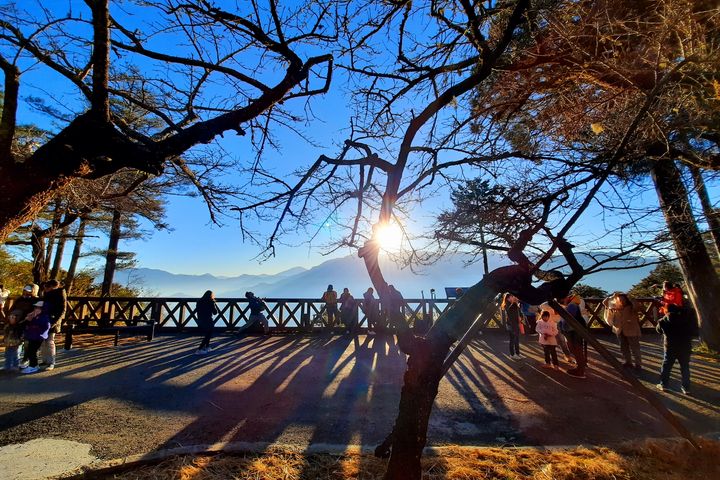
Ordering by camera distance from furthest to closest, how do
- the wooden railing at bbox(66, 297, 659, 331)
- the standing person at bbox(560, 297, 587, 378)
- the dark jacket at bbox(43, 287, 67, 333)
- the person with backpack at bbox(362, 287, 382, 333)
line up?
the wooden railing at bbox(66, 297, 659, 331)
the person with backpack at bbox(362, 287, 382, 333)
the dark jacket at bbox(43, 287, 67, 333)
the standing person at bbox(560, 297, 587, 378)

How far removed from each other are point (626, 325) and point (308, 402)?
6492mm

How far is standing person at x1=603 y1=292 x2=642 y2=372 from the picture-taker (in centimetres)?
651

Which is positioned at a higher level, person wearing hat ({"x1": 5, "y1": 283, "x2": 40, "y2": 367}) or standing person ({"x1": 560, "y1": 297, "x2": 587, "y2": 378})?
person wearing hat ({"x1": 5, "y1": 283, "x2": 40, "y2": 367})

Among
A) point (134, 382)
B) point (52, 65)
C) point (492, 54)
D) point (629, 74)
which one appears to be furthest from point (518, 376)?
point (52, 65)

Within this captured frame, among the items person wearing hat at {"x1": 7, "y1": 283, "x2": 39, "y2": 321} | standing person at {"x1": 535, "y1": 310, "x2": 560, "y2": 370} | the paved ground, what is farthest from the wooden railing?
person wearing hat at {"x1": 7, "y1": 283, "x2": 39, "y2": 321}

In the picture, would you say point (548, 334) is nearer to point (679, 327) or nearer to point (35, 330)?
point (679, 327)

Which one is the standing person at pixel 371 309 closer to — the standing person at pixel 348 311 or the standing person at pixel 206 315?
the standing person at pixel 348 311

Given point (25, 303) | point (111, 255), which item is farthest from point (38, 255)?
point (25, 303)

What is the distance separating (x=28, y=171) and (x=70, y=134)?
1.43ft

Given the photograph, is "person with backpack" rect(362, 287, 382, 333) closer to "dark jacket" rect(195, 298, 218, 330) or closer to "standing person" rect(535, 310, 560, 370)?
"dark jacket" rect(195, 298, 218, 330)

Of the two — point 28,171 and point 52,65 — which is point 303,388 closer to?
point 28,171

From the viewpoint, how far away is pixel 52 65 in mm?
2988

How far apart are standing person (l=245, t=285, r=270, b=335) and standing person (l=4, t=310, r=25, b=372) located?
17.0ft

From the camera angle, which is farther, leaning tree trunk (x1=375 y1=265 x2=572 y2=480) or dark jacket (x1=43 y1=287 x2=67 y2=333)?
dark jacket (x1=43 y1=287 x2=67 y2=333)
